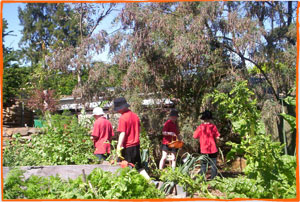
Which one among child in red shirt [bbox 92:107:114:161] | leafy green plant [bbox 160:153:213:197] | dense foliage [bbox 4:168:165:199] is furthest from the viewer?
child in red shirt [bbox 92:107:114:161]

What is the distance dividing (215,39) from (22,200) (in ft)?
14.9

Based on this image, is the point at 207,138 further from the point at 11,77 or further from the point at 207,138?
the point at 11,77

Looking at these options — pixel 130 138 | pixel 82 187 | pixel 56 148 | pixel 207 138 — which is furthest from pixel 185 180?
pixel 56 148

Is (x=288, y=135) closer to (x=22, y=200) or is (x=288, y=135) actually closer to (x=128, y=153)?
(x=128, y=153)

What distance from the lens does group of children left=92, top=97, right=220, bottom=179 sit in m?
4.43

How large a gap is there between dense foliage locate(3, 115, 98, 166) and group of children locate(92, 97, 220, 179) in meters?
0.22

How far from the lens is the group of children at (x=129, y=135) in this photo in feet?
14.5

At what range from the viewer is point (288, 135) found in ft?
17.1

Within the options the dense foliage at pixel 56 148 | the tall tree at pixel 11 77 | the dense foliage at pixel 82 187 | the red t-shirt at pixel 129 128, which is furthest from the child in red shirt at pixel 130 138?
the tall tree at pixel 11 77

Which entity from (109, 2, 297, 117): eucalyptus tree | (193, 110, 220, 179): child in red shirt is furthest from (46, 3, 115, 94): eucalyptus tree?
(193, 110, 220, 179): child in red shirt

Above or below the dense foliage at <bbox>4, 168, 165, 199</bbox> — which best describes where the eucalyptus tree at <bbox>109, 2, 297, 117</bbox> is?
above

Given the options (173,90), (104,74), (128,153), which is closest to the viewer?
(128,153)

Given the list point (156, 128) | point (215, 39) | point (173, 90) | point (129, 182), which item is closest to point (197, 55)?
point (215, 39)

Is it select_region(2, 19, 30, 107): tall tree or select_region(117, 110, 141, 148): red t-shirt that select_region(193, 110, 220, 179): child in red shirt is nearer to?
select_region(117, 110, 141, 148): red t-shirt
